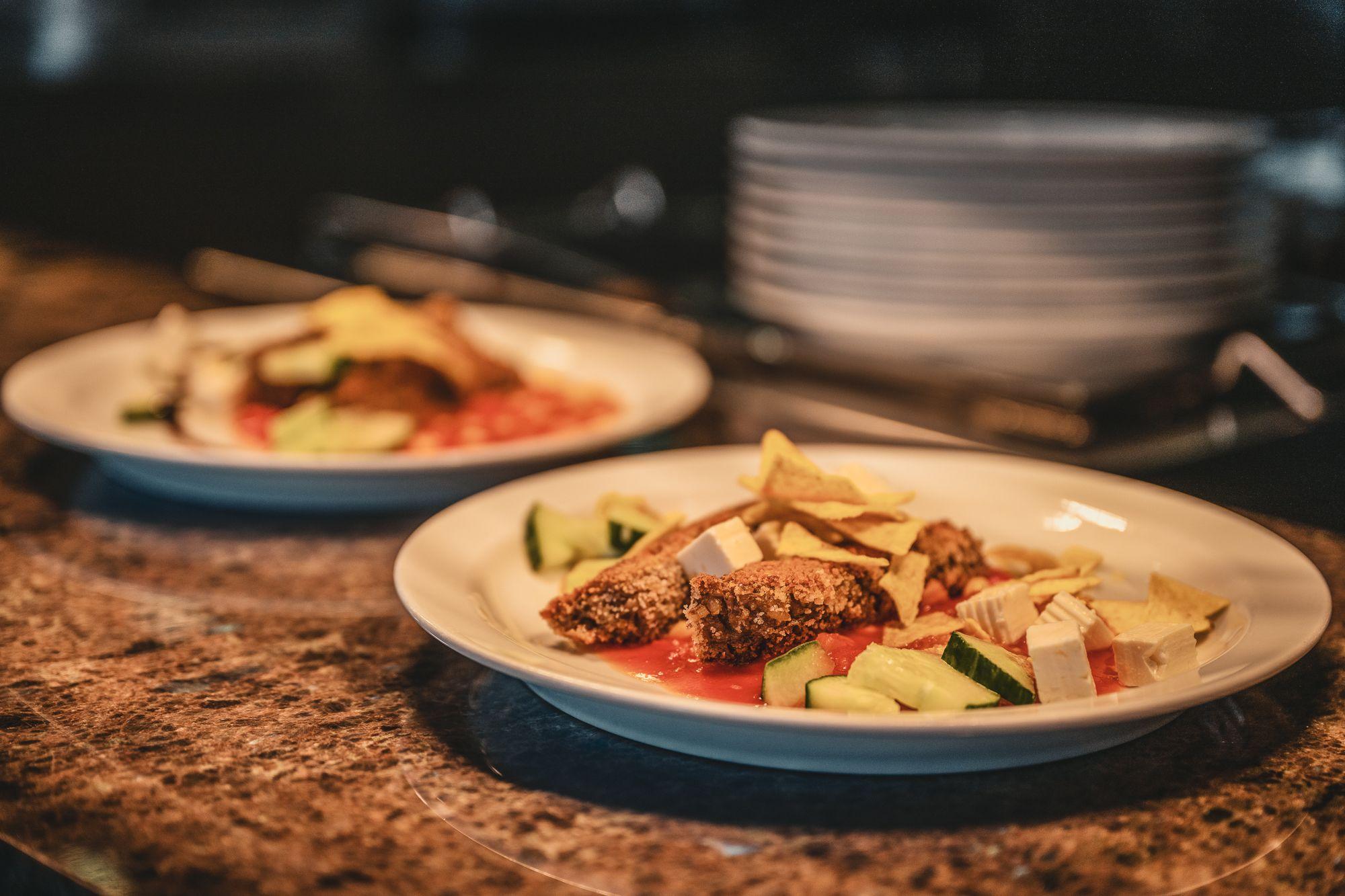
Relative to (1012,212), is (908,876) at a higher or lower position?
lower

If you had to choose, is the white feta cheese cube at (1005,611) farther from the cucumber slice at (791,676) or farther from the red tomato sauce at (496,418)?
the red tomato sauce at (496,418)

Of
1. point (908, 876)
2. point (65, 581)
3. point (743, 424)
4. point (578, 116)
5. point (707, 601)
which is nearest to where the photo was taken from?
point (908, 876)

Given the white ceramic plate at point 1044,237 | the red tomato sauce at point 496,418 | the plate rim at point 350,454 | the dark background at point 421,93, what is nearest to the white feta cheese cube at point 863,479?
the plate rim at point 350,454

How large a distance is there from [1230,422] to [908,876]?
103 cm

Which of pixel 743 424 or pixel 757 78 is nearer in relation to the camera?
pixel 743 424

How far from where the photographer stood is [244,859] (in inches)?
27.4

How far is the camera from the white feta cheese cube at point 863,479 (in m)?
0.96

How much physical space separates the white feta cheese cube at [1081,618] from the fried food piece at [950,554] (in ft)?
0.33

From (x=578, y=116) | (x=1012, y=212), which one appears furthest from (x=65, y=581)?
(x=578, y=116)

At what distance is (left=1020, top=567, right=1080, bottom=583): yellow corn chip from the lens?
938mm

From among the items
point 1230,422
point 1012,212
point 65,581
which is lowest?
point 65,581

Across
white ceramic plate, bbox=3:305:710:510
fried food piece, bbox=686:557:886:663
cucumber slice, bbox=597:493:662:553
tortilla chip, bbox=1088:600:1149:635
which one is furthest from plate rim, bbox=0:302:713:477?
tortilla chip, bbox=1088:600:1149:635

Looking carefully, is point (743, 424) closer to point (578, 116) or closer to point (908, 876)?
point (908, 876)

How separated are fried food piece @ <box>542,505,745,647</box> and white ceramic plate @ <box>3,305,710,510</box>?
41 cm
